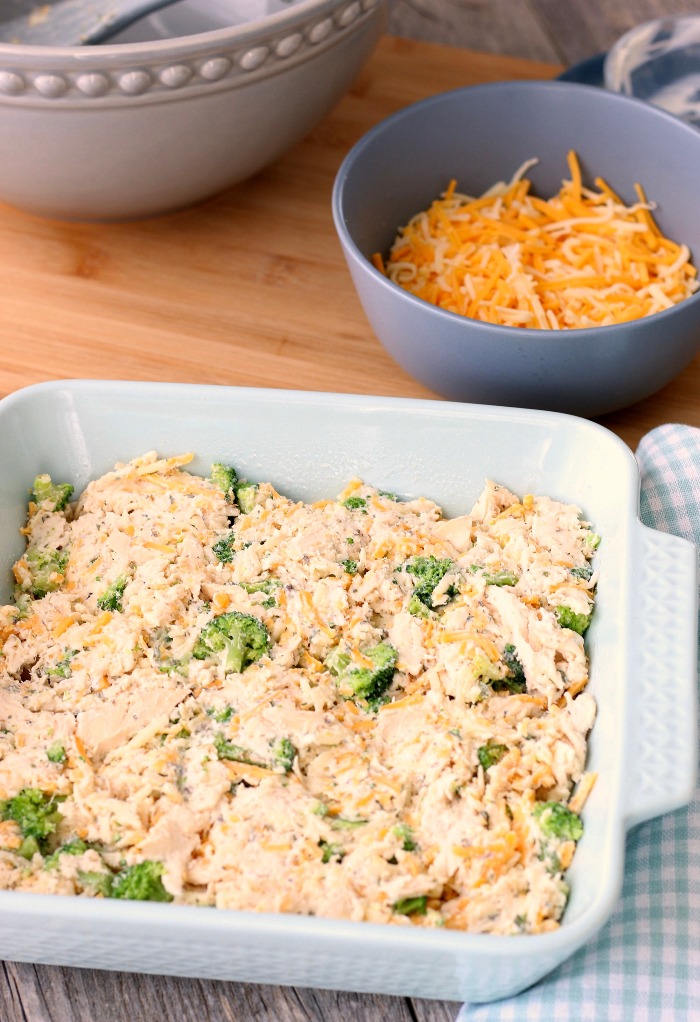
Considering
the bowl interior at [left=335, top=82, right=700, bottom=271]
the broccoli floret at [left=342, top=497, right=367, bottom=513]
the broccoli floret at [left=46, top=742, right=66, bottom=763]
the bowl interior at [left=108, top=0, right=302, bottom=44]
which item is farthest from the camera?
the bowl interior at [left=108, top=0, right=302, bottom=44]

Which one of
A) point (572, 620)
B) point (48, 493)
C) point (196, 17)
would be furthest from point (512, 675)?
point (196, 17)

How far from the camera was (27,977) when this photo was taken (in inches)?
45.0

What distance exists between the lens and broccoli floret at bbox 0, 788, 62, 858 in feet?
3.53

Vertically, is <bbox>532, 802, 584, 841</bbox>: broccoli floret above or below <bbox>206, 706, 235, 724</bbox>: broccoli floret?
below

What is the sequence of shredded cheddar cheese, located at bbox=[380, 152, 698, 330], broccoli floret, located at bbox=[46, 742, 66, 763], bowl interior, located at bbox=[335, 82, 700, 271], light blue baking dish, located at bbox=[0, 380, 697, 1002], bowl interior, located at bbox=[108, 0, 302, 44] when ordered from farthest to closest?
bowl interior, located at bbox=[108, 0, 302, 44]
bowl interior, located at bbox=[335, 82, 700, 271]
shredded cheddar cheese, located at bbox=[380, 152, 698, 330]
broccoli floret, located at bbox=[46, 742, 66, 763]
light blue baking dish, located at bbox=[0, 380, 697, 1002]

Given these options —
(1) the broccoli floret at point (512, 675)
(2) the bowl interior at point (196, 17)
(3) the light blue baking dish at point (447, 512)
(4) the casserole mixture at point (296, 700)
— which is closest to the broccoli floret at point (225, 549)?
(4) the casserole mixture at point (296, 700)

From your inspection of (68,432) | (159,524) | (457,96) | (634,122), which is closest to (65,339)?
(68,432)

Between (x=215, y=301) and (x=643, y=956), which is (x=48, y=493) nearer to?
(x=215, y=301)

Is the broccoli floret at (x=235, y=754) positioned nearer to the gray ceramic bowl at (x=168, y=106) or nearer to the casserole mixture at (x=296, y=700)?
the casserole mixture at (x=296, y=700)

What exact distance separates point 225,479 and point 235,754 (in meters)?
0.40

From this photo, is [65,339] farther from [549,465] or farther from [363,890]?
[363,890]

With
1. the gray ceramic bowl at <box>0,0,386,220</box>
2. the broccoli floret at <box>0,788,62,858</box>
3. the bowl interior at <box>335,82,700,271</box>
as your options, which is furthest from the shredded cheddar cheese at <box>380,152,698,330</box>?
the broccoli floret at <box>0,788,62,858</box>

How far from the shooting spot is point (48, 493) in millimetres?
1403

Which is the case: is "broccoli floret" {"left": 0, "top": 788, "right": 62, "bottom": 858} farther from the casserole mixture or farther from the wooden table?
the wooden table
